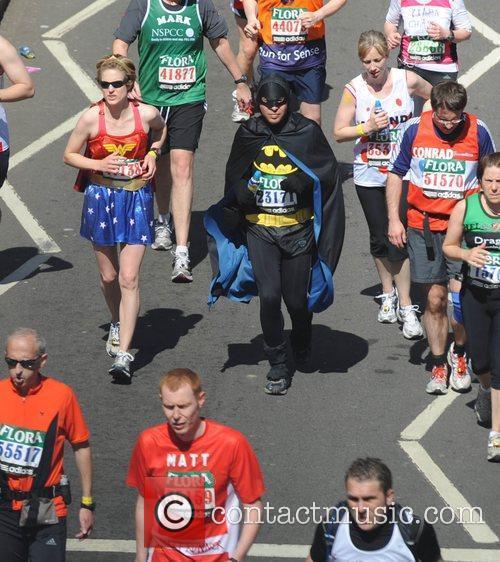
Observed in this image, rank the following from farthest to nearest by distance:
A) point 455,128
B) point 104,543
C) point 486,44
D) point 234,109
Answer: point 486,44 → point 234,109 → point 455,128 → point 104,543

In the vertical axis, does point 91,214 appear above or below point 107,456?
above

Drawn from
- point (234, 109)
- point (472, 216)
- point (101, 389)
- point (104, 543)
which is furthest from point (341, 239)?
point (234, 109)

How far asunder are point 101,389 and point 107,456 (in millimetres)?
1003

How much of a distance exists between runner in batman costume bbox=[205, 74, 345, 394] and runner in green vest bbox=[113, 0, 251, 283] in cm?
192

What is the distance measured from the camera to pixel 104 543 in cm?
848

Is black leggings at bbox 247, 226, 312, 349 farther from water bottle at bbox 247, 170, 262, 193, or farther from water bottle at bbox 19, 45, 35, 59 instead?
water bottle at bbox 19, 45, 35, 59

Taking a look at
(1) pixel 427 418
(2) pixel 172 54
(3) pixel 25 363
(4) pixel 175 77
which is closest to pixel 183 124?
(4) pixel 175 77

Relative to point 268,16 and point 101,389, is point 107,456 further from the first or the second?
point 268,16

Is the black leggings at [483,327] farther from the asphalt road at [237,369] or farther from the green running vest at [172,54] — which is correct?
the green running vest at [172,54]

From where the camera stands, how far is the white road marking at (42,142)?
14.5 meters

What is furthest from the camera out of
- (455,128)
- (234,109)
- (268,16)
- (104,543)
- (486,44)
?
(486,44)

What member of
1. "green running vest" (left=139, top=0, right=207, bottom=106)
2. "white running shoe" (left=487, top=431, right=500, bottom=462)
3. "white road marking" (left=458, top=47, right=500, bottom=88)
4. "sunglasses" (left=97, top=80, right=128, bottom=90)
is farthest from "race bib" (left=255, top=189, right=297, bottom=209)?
"white road marking" (left=458, top=47, right=500, bottom=88)

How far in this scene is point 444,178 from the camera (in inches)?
402

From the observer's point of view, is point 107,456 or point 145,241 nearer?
point 107,456
